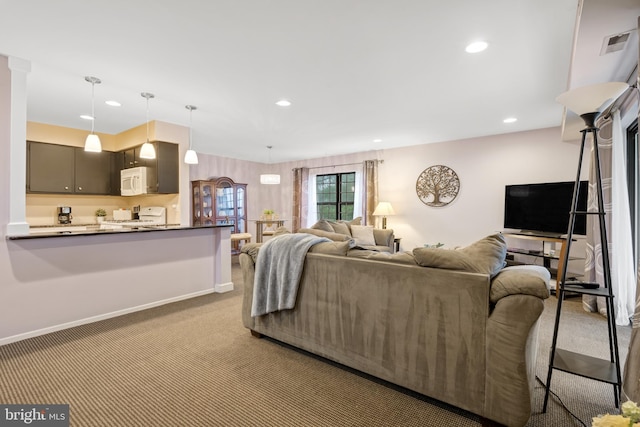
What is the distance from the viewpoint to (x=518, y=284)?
5.11ft

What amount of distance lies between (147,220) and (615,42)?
20.0ft

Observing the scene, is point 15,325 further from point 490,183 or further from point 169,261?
point 490,183

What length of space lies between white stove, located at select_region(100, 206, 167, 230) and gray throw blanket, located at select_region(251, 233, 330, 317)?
127 inches

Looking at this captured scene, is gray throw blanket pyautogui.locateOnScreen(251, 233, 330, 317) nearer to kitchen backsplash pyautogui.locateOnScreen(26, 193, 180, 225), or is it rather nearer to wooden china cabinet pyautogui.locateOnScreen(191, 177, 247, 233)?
kitchen backsplash pyautogui.locateOnScreen(26, 193, 180, 225)

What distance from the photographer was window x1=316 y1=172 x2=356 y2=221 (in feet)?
24.0

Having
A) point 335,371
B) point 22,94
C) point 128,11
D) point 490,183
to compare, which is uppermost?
point 128,11

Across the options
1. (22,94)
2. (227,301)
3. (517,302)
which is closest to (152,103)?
(22,94)

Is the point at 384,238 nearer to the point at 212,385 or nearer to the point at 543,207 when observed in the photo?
the point at 543,207

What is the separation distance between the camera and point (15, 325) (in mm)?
2689

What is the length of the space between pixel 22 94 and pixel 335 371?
12.0 ft

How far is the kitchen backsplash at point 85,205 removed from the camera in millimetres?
4891

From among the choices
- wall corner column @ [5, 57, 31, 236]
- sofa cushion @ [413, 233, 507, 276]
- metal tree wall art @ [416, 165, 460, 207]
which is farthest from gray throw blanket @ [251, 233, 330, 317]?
metal tree wall art @ [416, 165, 460, 207]

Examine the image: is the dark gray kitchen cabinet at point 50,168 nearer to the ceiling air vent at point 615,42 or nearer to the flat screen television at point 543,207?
the ceiling air vent at point 615,42

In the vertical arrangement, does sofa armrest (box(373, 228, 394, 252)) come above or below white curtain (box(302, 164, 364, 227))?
below
